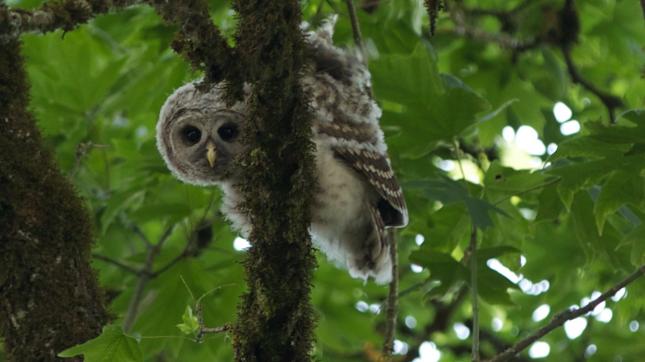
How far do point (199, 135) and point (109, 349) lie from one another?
1675 mm

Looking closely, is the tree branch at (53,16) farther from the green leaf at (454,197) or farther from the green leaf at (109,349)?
the green leaf at (454,197)

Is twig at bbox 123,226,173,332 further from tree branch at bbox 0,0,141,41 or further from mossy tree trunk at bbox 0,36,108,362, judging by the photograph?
tree branch at bbox 0,0,141,41

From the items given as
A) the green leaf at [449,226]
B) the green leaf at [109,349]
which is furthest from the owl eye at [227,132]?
the green leaf at [109,349]

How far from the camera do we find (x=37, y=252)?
3.08 meters

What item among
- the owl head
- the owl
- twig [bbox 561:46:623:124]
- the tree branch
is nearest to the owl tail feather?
the owl

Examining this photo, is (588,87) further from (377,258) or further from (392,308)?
(392,308)

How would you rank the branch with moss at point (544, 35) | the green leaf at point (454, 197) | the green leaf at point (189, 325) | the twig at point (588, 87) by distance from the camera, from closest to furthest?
the green leaf at point (189, 325)
the green leaf at point (454, 197)
the branch with moss at point (544, 35)
the twig at point (588, 87)

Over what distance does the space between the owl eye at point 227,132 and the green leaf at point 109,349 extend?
1472mm

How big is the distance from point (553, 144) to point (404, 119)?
0.92 m

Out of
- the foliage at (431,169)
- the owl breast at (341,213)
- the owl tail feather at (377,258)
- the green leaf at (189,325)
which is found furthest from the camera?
the owl tail feather at (377,258)

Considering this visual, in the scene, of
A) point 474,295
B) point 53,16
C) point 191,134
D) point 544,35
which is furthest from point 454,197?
point 544,35

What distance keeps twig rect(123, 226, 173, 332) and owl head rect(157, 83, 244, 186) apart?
1.44 ft

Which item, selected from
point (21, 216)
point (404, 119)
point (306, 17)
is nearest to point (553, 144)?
point (404, 119)

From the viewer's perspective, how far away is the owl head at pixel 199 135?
4.11 metres
